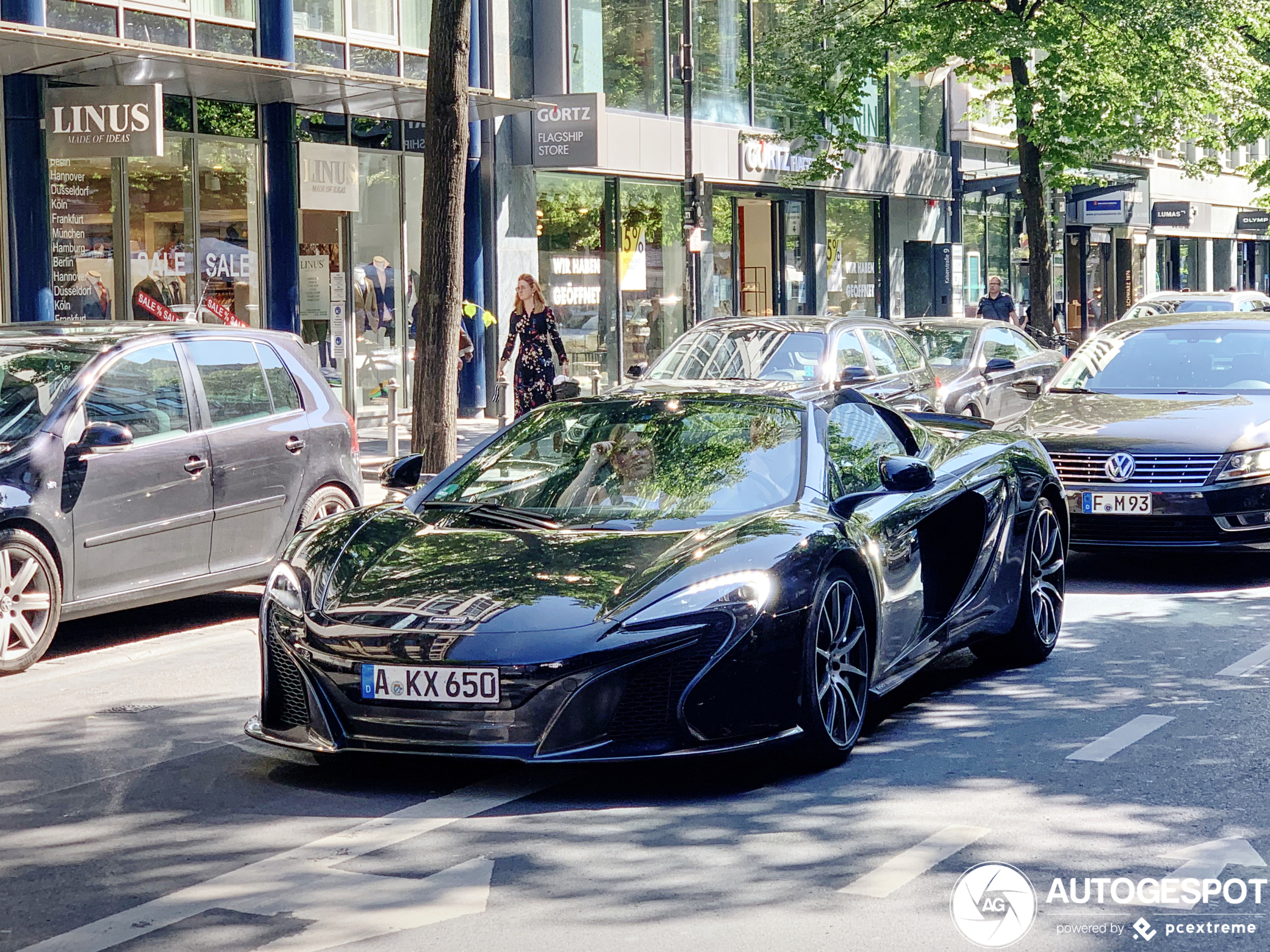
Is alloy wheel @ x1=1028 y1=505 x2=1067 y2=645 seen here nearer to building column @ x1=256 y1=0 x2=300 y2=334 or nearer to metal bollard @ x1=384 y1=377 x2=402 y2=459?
metal bollard @ x1=384 y1=377 x2=402 y2=459

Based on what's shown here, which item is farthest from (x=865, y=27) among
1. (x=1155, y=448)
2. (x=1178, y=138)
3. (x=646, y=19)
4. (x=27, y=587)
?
(x=27, y=587)

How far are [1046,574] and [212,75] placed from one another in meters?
12.4

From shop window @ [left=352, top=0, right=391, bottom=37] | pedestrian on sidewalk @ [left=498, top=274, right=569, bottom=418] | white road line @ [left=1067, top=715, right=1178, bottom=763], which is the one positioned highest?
shop window @ [left=352, top=0, right=391, bottom=37]

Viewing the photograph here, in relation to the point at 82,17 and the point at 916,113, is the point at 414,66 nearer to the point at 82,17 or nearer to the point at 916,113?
the point at 82,17

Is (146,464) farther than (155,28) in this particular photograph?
No

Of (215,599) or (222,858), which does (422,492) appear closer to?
(222,858)

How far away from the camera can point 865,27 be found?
88.4ft

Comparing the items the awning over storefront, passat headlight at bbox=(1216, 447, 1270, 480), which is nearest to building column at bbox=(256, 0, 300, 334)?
the awning over storefront

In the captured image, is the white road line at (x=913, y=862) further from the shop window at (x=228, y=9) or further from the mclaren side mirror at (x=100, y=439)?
the shop window at (x=228, y=9)

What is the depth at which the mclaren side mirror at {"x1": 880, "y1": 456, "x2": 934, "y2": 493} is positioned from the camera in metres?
6.79

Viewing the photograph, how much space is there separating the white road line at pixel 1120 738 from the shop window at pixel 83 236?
1374 cm

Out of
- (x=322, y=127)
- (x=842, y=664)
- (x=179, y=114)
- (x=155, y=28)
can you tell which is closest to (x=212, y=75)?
(x=155, y=28)

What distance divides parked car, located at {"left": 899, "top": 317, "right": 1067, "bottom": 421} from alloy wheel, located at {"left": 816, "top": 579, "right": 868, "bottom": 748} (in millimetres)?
11119

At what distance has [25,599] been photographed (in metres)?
8.52
